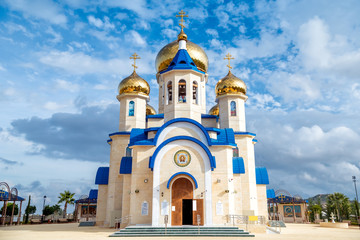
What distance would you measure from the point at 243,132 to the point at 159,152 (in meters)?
8.31

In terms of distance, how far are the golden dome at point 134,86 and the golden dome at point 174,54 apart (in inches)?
69.3

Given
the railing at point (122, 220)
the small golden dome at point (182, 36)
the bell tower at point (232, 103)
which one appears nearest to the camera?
the railing at point (122, 220)

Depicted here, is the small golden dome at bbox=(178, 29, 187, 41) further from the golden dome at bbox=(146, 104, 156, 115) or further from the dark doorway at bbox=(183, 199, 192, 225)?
the dark doorway at bbox=(183, 199, 192, 225)

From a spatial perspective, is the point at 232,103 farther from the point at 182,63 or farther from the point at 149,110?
the point at 149,110

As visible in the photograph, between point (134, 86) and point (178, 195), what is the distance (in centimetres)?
1053

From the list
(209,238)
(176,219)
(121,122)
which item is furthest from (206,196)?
(121,122)

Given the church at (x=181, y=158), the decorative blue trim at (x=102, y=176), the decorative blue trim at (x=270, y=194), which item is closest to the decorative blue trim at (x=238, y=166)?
the church at (x=181, y=158)

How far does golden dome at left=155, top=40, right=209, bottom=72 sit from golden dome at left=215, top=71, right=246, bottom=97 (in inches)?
71.1

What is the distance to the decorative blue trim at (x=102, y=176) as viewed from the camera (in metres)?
23.5

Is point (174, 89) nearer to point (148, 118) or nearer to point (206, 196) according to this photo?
point (148, 118)

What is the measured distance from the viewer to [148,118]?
2252cm

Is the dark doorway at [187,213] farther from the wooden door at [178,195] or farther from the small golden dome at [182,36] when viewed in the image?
the small golden dome at [182,36]

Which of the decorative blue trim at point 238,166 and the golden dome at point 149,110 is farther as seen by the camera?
the golden dome at point 149,110

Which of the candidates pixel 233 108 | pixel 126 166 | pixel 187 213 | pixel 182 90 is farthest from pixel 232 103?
pixel 187 213
